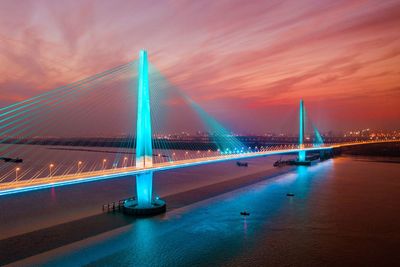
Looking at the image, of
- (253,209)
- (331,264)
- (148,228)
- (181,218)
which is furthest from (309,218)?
(148,228)

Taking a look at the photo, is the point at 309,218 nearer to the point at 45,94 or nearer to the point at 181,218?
the point at 181,218

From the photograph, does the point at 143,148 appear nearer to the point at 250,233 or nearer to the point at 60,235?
the point at 60,235

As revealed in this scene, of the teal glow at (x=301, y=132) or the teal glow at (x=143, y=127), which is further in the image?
the teal glow at (x=301, y=132)

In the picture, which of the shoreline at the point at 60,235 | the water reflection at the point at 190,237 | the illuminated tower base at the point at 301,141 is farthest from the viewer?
the illuminated tower base at the point at 301,141

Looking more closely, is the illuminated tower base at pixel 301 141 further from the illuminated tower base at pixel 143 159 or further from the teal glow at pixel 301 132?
the illuminated tower base at pixel 143 159

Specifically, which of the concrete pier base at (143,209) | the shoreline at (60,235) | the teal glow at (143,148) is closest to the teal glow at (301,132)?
the shoreline at (60,235)

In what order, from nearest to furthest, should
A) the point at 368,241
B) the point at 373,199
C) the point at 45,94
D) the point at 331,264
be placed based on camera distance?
the point at 331,264
the point at 368,241
the point at 45,94
the point at 373,199

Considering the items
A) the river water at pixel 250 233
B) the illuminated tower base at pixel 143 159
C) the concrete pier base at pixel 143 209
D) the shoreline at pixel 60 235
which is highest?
the illuminated tower base at pixel 143 159
